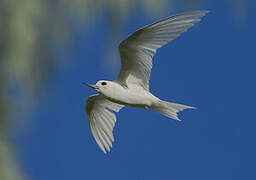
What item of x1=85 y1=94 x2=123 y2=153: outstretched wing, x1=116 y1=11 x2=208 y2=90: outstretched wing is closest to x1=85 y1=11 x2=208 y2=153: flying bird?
x1=116 y1=11 x2=208 y2=90: outstretched wing

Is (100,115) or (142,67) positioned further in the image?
(100,115)

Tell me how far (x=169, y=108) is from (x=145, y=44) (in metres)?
0.36

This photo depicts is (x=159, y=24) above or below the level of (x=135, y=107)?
above

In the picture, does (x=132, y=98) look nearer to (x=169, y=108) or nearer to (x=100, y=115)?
(x=169, y=108)

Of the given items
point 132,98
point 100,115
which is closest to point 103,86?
point 132,98

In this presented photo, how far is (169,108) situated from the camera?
2.18 metres

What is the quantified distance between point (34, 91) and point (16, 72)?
0.30ft

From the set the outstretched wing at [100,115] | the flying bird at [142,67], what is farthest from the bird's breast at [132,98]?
the outstretched wing at [100,115]

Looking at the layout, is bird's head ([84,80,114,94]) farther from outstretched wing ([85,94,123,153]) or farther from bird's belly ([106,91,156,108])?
outstretched wing ([85,94,123,153])

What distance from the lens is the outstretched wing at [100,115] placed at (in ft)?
8.88

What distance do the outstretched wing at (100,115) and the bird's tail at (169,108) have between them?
59cm

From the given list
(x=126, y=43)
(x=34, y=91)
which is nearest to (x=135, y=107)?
(x=126, y=43)

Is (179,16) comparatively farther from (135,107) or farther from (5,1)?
(5,1)

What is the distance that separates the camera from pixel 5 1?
152 centimetres
